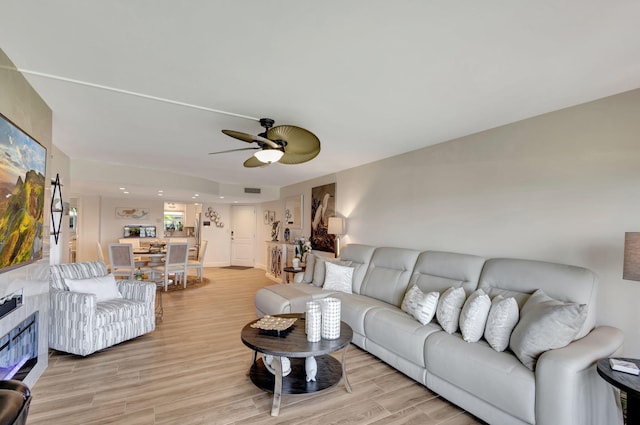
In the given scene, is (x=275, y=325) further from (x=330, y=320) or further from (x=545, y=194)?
(x=545, y=194)

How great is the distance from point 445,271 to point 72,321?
3845mm

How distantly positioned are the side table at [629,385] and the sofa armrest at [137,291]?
4.13 meters

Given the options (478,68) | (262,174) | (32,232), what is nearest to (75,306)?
(32,232)

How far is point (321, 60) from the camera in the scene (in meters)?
1.86

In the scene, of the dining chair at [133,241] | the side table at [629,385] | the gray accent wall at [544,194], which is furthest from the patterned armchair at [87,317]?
the dining chair at [133,241]

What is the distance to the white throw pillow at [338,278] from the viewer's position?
161 inches

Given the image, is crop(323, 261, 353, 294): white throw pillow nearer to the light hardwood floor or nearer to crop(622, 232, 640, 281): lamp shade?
the light hardwood floor

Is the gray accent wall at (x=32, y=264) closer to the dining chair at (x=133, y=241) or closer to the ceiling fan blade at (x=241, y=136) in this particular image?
the ceiling fan blade at (x=241, y=136)

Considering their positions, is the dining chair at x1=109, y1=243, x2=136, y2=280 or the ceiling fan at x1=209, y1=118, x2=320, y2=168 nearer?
the ceiling fan at x1=209, y1=118, x2=320, y2=168

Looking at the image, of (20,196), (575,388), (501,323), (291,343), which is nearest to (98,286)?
(20,196)

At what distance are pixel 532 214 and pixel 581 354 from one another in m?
1.32

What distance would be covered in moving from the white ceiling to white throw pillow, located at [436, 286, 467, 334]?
1649 millimetres

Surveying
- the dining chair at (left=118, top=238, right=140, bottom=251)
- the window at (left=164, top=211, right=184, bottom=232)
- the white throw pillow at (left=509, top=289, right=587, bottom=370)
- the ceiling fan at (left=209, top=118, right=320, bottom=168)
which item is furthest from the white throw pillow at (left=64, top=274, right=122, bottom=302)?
the window at (left=164, top=211, right=184, bottom=232)

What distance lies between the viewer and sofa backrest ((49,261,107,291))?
3221 mm
